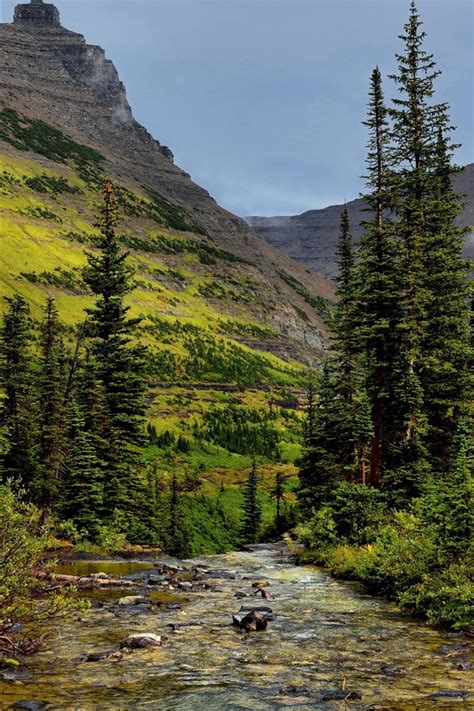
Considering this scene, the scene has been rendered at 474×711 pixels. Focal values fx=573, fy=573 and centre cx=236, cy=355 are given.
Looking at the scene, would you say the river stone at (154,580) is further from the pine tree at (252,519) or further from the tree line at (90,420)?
the pine tree at (252,519)

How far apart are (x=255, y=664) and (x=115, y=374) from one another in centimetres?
3086

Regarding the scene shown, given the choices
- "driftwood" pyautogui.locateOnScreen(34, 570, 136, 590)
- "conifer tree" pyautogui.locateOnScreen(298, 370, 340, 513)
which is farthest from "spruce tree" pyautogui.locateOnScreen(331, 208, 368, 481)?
"driftwood" pyautogui.locateOnScreen(34, 570, 136, 590)

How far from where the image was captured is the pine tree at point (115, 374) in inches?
1438

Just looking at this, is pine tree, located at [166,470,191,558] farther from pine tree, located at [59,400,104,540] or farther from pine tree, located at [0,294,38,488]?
pine tree, located at [59,400,104,540]

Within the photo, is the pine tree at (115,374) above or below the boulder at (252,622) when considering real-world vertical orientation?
above

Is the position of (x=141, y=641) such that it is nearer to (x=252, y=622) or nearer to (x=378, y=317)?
(x=252, y=622)

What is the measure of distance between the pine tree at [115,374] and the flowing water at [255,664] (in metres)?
21.2

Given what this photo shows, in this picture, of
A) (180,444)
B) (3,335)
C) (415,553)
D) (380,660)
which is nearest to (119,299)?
(3,335)

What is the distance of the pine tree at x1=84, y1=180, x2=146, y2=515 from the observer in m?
36.5

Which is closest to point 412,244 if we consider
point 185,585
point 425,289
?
point 425,289

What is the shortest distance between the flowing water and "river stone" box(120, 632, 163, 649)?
25 centimetres

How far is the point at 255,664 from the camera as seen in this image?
9617 mm

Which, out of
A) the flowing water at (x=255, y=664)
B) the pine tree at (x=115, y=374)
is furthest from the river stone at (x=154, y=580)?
the pine tree at (x=115, y=374)

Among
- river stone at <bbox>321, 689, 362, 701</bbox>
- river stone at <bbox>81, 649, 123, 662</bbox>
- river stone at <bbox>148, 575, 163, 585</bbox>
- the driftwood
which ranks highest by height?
river stone at <bbox>321, 689, 362, 701</bbox>
